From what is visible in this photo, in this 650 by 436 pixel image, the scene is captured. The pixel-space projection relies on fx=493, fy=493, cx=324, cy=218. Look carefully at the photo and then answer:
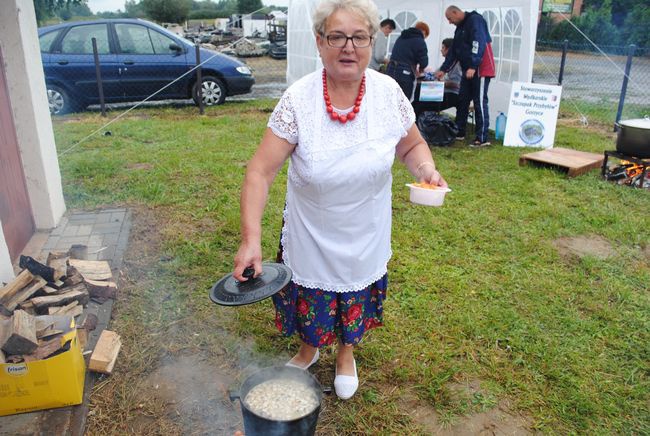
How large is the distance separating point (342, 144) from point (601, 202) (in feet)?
14.7

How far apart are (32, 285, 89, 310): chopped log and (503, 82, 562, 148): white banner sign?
667 cm

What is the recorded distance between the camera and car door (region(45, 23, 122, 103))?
9.05 meters

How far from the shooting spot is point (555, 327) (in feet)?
10.6

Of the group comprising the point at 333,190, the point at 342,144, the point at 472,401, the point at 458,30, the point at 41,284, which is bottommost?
the point at 472,401

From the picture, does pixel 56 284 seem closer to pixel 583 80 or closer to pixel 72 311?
pixel 72 311

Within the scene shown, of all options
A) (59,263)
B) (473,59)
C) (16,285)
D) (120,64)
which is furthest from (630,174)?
(120,64)

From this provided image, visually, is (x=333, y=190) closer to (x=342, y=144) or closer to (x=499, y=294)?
(x=342, y=144)

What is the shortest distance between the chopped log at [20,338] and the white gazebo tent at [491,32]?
18.8ft

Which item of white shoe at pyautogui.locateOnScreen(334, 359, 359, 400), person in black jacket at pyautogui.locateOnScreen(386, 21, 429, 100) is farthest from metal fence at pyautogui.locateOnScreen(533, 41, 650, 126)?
white shoe at pyautogui.locateOnScreen(334, 359, 359, 400)

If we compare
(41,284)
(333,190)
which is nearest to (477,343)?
(333,190)

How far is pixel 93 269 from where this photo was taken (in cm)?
338

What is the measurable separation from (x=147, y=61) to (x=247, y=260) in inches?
351

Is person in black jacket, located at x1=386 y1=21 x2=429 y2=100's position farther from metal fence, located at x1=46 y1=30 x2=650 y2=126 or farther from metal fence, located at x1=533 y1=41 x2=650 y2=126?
metal fence, located at x1=46 y1=30 x2=650 y2=126

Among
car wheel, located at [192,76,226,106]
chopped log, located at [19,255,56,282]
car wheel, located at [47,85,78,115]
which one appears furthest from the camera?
car wheel, located at [192,76,226,106]
